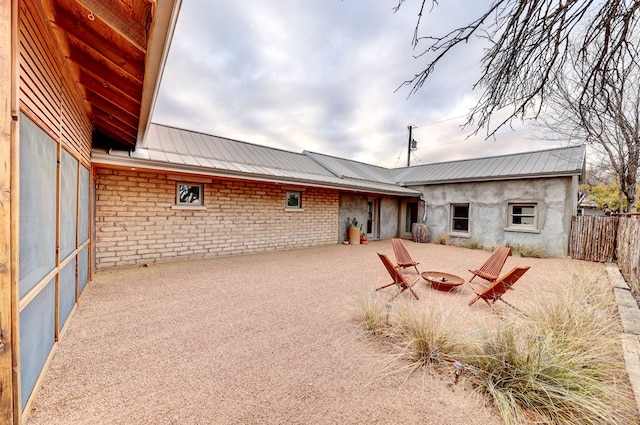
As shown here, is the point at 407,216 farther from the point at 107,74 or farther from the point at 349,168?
the point at 107,74

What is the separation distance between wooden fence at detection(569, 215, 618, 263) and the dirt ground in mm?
6112

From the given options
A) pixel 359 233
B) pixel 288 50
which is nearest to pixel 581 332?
pixel 288 50

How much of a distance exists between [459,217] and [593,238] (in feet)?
14.2

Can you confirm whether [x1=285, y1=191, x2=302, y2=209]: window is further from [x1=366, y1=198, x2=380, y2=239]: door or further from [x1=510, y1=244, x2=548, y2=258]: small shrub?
[x1=510, y1=244, x2=548, y2=258]: small shrub

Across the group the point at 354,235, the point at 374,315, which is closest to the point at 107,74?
the point at 374,315

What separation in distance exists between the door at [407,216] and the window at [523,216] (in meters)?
4.40

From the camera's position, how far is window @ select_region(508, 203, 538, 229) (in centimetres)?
979

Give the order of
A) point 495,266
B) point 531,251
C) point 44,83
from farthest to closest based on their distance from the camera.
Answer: point 531,251, point 495,266, point 44,83

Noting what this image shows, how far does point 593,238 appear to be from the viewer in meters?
8.48

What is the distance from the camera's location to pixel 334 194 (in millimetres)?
11023

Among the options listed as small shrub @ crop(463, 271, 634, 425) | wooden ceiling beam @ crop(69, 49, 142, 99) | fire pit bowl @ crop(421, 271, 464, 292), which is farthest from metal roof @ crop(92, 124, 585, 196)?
small shrub @ crop(463, 271, 634, 425)

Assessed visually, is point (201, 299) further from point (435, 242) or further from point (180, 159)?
point (435, 242)

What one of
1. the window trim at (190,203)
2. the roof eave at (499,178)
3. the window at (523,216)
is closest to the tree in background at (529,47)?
the window trim at (190,203)

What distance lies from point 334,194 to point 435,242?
17.6ft
